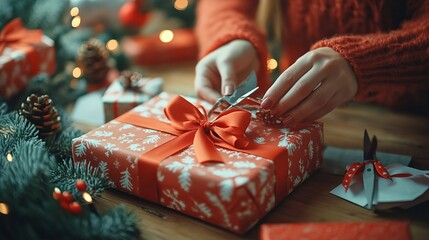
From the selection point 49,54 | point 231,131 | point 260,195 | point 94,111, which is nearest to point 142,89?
point 94,111

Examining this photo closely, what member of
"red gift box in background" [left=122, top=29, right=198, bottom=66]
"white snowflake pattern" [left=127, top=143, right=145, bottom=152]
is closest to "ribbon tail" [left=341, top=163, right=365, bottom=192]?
"white snowflake pattern" [left=127, top=143, right=145, bottom=152]

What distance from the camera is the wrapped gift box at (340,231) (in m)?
0.63

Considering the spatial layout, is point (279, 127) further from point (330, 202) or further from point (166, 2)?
point (166, 2)

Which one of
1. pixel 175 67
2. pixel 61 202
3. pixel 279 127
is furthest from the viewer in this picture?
pixel 175 67

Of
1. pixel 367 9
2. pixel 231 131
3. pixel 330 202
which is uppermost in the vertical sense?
pixel 367 9

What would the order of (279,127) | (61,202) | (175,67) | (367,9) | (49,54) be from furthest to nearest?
(175,67) < (49,54) < (367,9) < (279,127) < (61,202)

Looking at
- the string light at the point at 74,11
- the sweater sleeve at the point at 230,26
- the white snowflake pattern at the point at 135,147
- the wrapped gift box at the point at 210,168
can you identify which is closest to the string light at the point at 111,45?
the string light at the point at 74,11

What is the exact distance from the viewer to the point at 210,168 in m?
0.71

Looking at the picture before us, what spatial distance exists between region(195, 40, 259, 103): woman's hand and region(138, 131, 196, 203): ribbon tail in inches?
6.1

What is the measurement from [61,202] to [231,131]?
0.27m

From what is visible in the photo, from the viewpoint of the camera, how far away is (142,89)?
1105mm

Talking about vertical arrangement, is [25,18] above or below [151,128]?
above

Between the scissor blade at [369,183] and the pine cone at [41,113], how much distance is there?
0.55 m

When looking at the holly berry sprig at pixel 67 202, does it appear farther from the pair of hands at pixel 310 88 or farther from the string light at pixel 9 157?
the pair of hands at pixel 310 88
